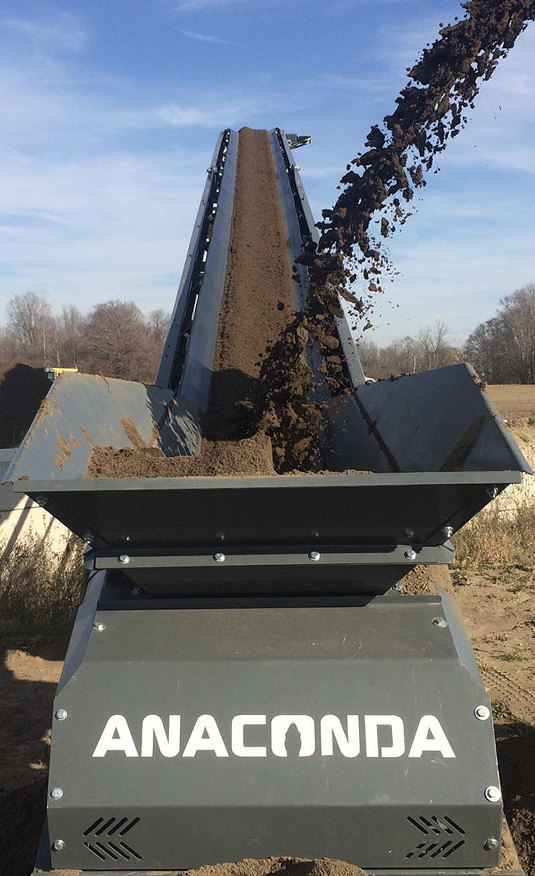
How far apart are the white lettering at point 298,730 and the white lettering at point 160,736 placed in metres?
0.26

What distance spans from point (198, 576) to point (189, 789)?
0.57 m

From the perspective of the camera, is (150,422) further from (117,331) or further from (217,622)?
(117,331)

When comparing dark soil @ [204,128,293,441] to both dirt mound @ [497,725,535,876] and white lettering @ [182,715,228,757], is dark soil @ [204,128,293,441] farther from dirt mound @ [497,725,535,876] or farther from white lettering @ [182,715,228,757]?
white lettering @ [182,715,228,757]

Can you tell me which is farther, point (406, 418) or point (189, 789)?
point (406, 418)

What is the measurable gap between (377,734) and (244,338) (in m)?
4.71

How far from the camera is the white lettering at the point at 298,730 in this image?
2104 mm

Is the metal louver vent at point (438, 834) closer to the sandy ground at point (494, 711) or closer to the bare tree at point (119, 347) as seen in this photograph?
the sandy ground at point (494, 711)

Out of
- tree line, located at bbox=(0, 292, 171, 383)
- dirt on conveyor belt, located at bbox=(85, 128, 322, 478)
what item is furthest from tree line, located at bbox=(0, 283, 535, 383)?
dirt on conveyor belt, located at bbox=(85, 128, 322, 478)

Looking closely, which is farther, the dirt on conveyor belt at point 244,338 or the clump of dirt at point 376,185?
the clump of dirt at point 376,185

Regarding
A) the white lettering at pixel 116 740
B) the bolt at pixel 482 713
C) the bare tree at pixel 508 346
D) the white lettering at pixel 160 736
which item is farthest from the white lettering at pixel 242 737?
the bare tree at pixel 508 346

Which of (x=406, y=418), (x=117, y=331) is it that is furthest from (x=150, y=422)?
(x=117, y=331)

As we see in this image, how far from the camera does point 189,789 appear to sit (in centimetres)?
208

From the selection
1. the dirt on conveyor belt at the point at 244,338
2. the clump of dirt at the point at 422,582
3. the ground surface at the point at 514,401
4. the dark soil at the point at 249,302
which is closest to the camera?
the clump of dirt at the point at 422,582

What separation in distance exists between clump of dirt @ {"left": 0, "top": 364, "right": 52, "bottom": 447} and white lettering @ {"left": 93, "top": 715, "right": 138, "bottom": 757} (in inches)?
601
